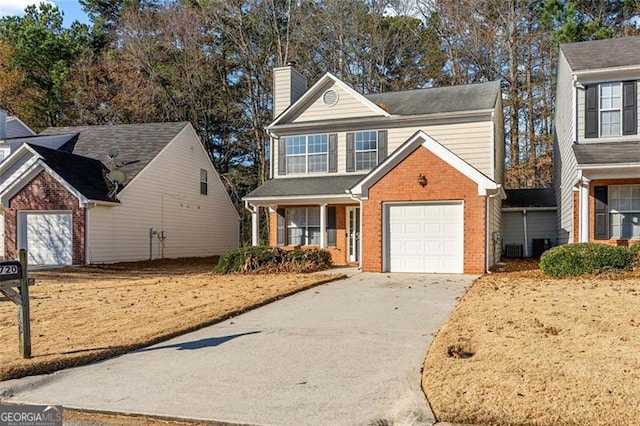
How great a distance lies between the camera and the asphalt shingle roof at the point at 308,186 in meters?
18.5

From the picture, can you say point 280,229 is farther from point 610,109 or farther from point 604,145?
point 610,109

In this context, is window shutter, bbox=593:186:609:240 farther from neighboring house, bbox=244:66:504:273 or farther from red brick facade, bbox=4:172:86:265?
red brick facade, bbox=4:172:86:265

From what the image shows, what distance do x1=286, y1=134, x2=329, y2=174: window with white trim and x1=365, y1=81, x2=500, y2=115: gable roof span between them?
2.75 m

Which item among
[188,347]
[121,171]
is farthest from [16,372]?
[121,171]

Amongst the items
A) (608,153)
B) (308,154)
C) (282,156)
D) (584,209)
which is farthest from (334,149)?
(608,153)

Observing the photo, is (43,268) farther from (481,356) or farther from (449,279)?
(481,356)

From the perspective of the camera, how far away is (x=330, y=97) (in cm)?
2005

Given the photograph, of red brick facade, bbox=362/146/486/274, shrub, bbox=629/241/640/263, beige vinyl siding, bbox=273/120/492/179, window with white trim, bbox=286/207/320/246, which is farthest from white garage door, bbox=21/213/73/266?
shrub, bbox=629/241/640/263

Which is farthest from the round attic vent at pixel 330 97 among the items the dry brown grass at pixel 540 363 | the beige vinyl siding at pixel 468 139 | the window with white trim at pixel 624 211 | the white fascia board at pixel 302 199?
the dry brown grass at pixel 540 363

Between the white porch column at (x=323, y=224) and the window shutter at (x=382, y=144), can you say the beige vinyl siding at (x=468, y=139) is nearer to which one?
the window shutter at (x=382, y=144)

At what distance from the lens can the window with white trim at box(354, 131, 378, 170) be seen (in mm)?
19430

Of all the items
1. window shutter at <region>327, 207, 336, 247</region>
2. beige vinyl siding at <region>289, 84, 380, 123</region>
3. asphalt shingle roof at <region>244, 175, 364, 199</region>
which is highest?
beige vinyl siding at <region>289, 84, 380, 123</region>

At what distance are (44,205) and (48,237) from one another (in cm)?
128

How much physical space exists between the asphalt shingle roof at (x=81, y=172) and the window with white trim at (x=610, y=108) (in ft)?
56.9
